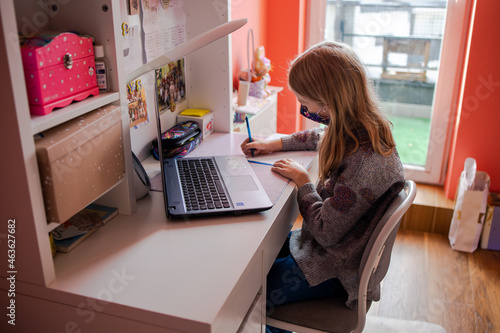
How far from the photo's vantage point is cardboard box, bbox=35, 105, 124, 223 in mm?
895

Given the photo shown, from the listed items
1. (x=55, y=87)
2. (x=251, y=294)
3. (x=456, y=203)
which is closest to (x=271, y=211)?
(x=251, y=294)

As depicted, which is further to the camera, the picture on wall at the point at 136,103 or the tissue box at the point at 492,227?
the tissue box at the point at 492,227

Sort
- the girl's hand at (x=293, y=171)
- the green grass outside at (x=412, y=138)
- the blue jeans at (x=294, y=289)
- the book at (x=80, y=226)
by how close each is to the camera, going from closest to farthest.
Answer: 1. the book at (x=80, y=226)
2. the blue jeans at (x=294, y=289)
3. the girl's hand at (x=293, y=171)
4. the green grass outside at (x=412, y=138)

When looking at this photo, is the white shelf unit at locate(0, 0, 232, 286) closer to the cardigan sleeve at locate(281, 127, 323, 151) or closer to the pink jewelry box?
the pink jewelry box

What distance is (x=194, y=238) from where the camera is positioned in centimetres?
109

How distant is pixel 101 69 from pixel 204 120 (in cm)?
67

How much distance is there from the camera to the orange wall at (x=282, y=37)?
2.65 metres

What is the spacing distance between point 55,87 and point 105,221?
38 centimetres

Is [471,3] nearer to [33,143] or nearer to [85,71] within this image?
[85,71]

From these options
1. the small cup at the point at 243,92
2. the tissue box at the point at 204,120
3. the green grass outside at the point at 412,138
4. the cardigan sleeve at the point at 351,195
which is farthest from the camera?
the green grass outside at the point at 412,138

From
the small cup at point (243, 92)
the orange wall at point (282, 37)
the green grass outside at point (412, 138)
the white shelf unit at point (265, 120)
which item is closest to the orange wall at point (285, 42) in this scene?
the orange wall at point (282, 37)

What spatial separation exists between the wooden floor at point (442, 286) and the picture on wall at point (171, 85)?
1.18 meters

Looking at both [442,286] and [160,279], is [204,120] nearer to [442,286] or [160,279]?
[160,279]

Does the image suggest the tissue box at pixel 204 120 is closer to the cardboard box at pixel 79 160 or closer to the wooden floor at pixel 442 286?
the cardboard box at pixel 79 160
